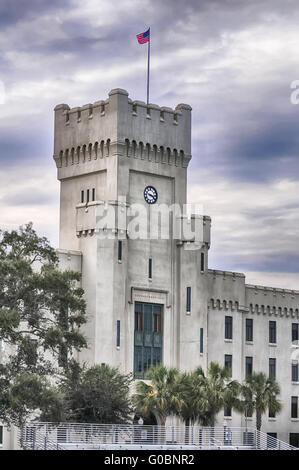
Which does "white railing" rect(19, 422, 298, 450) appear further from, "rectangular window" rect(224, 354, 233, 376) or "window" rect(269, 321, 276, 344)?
"window" rect(269, 321, 276, 344)

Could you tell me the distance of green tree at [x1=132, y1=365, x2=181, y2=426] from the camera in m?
90.6

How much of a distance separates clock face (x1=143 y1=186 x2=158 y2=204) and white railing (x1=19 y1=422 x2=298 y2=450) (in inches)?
661

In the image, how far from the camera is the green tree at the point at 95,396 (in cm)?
8625

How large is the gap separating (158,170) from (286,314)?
696 inches

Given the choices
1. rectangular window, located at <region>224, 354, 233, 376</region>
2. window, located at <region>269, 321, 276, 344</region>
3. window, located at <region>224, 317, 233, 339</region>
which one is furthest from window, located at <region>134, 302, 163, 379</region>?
window, located at <region>269, 321, 276, 344</region>

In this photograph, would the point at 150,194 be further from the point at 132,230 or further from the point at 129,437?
the point at 129,437

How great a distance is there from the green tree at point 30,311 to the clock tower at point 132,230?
45.6ft

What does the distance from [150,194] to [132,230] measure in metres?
3.81

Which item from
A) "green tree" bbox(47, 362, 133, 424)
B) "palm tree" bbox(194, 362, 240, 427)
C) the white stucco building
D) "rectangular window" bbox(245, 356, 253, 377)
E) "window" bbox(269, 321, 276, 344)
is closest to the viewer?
"green tree" bbox(47, 362, 133, 424)

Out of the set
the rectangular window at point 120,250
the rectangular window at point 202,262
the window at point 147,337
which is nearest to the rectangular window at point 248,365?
the rectangular window at point 202,262

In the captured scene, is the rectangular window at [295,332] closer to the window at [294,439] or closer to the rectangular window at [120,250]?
the window at [294,439]
